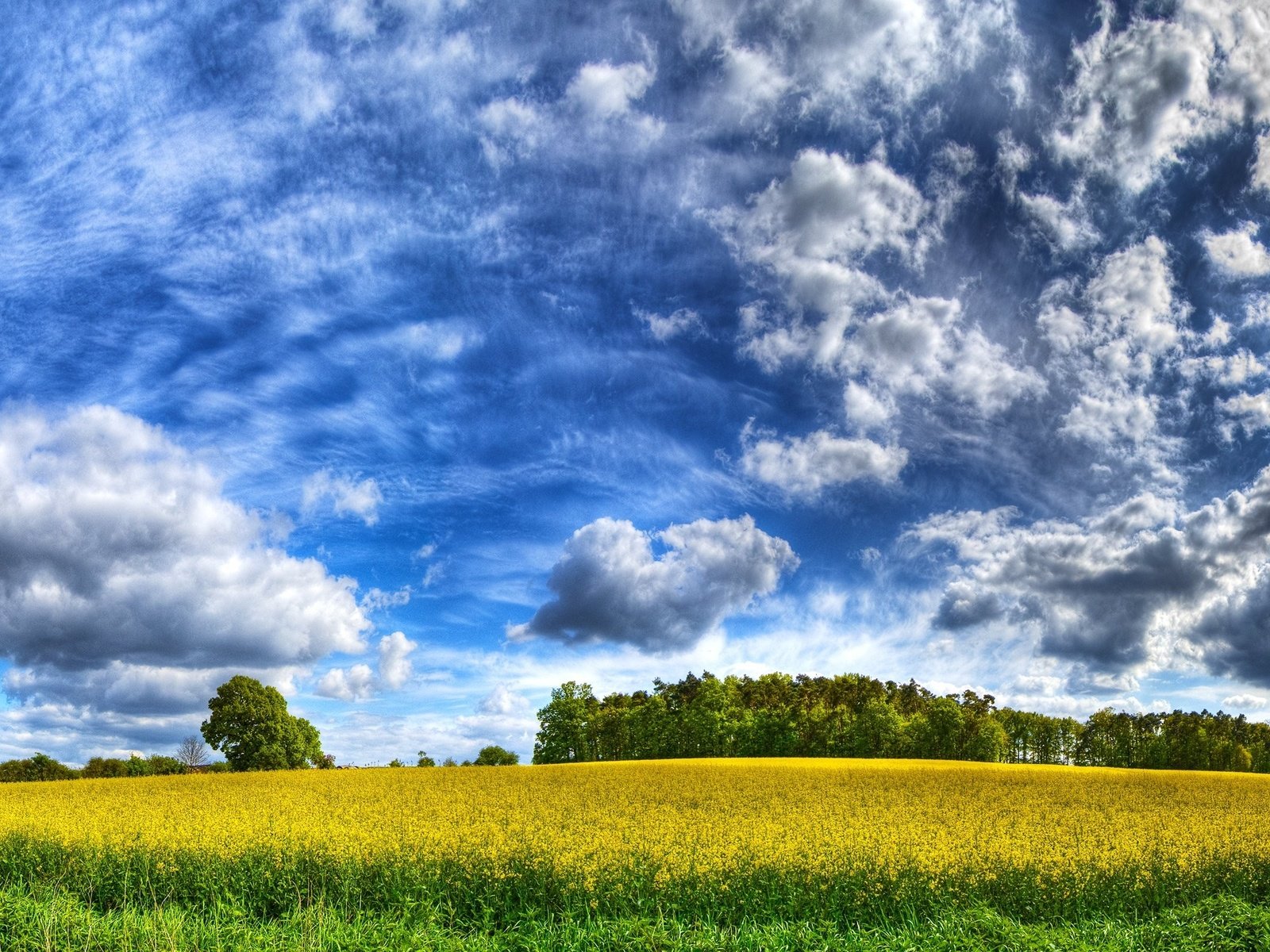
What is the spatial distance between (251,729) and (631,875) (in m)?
49.4

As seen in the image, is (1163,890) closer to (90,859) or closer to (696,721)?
(90,859)

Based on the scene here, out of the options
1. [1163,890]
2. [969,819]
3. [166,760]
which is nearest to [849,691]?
[166,760]

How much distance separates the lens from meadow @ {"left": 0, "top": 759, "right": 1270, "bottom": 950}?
10.5 m

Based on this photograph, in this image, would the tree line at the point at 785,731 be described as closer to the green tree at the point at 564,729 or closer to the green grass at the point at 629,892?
the green tree at the point at 564,729

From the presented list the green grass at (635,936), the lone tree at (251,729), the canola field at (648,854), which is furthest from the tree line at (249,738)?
the green grass at (635,936)

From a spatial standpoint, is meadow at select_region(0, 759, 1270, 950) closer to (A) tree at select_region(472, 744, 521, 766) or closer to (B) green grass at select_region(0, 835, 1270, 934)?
(B) green grass at select_region(0, 835, 1270, 934)

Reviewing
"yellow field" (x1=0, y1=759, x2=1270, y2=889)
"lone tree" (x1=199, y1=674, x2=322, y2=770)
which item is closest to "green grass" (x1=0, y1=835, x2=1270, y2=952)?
"yellow field" (x1=0, y1=759, x2=1270, y2=889)

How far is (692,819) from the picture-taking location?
20953 mm

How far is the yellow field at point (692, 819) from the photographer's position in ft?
49.0

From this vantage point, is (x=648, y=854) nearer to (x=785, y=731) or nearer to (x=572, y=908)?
(x=572, y=908)

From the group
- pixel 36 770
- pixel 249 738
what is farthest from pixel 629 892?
pixel 36 770

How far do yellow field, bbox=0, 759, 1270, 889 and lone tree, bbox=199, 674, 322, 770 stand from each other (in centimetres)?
1407

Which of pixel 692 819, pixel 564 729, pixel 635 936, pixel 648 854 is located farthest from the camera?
pixel 564 729

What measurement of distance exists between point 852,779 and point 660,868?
22.5 meters
